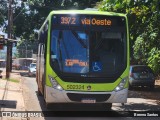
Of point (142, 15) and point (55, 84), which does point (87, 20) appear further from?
point (142, 15)

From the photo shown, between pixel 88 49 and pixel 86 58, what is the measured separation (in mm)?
306

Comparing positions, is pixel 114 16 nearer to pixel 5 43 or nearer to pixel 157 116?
pixel 157 116

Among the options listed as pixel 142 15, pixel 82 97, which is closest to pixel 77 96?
pixel 82 97

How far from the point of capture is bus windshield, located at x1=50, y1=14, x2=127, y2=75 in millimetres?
11266

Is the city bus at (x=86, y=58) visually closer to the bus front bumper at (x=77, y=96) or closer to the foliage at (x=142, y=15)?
the bus front bumper at (x=77, y=96)

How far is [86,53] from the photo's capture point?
37.3 feet

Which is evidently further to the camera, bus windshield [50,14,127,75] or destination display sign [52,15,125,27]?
destination display sign [52,15,125,27]

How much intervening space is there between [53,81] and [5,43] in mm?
4969

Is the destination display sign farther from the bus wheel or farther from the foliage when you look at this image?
the foliage

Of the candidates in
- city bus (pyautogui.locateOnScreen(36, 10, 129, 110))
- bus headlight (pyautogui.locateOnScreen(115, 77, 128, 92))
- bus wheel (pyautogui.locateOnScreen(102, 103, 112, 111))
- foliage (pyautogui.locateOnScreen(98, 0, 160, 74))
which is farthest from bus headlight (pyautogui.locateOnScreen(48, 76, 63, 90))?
foliage (pyautogui.locateOnScreen(98, 0, 160, 74))

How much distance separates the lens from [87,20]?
1174 centimetres

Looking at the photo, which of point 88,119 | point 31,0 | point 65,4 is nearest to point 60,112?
point 88,119

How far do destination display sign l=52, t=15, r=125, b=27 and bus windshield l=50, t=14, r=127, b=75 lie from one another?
0.11 m

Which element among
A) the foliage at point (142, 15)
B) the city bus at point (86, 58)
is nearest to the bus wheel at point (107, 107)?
the city bus at point (86, 58)
